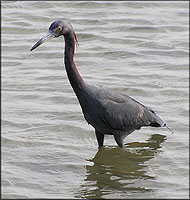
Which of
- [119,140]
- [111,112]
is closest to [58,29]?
[111,112]

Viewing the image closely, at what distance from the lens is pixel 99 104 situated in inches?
340

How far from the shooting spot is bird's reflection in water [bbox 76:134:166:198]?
26.0ft

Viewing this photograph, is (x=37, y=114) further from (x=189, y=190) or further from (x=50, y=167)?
(x=189, y=190)

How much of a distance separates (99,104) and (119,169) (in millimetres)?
823

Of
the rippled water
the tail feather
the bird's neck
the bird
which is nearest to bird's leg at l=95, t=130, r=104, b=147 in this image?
the bird

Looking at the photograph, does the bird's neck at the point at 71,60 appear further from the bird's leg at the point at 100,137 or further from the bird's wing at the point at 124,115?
the bird's leg at the point at 100,137

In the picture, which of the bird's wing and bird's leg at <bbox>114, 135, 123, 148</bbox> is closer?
the bird's wing

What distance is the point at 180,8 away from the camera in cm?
1556

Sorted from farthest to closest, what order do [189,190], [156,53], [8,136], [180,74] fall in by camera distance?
1. [156,53]
2. [180,74]
3. [8,136]
4. [189,190]

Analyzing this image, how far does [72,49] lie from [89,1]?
7485 mm

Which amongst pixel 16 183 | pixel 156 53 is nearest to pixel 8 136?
pixel 16 183

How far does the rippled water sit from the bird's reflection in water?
0.04ft

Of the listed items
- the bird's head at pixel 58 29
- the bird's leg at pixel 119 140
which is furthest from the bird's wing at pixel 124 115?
the bird's head at pixel 58 29

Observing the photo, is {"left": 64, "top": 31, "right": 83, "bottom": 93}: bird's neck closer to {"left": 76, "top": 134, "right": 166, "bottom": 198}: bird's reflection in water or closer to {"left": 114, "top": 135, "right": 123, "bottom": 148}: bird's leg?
{"left": 114, "top": 135, "right": 123, "bottom": 148}: bird's leg
